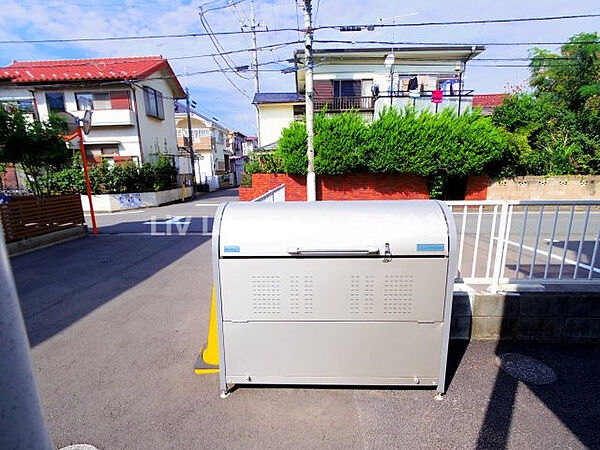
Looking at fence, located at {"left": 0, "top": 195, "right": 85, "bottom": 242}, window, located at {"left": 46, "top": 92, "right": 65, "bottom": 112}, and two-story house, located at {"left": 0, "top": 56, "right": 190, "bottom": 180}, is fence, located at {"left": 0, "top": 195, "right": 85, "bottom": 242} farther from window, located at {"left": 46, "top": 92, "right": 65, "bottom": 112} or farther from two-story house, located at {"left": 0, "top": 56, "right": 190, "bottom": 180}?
window, located at {"left": 46, "top": 92, "right": 65, "bottom": 112}

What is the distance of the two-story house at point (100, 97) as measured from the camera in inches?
613

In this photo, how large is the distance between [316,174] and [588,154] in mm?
11514

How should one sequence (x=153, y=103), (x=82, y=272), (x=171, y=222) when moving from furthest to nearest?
1. (x=153, y=103)
2. (x=171, y=222)
3. (x=82, y=272)

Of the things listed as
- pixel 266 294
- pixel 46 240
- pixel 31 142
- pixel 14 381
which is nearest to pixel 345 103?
pixel 31 142

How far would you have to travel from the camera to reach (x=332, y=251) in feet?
6.63

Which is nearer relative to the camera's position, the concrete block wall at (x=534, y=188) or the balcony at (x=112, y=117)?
the concrete block wall at (x=534, y=188)

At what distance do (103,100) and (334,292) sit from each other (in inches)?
758

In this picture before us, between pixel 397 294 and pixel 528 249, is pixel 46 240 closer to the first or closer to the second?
pixel 397 294

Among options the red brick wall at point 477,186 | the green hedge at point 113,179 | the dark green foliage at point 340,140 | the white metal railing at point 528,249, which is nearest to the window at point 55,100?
the green hedge at point 113,179

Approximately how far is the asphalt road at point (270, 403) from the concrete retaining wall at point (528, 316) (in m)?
0.12

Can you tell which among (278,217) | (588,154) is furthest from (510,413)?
(588,154)

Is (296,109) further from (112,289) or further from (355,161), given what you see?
(112,289)

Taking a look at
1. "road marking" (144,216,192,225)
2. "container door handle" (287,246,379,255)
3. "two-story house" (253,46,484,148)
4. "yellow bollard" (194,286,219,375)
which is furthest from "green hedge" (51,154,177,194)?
"container door handle" (287,246,379,255)

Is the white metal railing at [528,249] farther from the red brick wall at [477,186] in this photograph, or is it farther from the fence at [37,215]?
the fence at [37,215]
